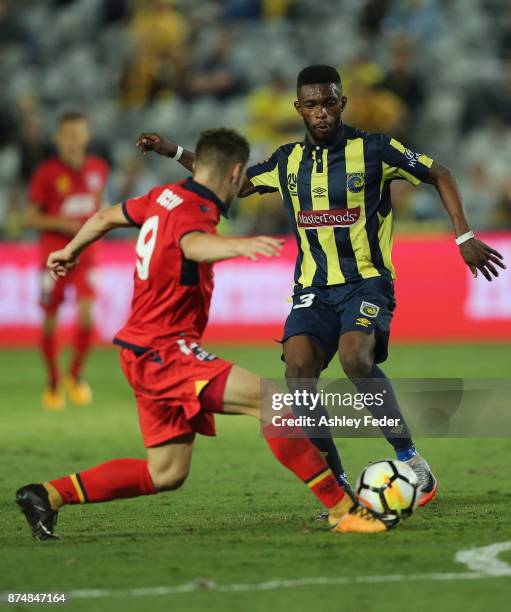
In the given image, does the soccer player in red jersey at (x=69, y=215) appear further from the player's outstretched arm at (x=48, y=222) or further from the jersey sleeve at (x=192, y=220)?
the jersey sleeve at (x=192, y=220)

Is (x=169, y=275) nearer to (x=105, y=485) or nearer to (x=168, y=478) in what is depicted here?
(x=168, y=478)

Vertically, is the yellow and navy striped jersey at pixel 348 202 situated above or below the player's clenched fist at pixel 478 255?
above

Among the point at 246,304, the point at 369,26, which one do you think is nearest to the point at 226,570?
the point at 246,304

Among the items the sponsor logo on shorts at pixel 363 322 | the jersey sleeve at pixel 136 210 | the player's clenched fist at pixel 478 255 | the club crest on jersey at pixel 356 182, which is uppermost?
the club crest on jersey at pixel 356 182

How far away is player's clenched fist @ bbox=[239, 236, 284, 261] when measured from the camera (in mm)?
4945

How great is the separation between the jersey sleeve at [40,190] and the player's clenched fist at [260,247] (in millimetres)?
6774

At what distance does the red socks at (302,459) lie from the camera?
560cm

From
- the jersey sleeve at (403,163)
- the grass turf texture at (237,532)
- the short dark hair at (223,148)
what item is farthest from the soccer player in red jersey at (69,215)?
the short dark hair at (223,148)

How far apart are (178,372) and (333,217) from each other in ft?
5.00

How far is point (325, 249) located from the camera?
261 inches

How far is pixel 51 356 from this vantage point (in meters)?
11.3

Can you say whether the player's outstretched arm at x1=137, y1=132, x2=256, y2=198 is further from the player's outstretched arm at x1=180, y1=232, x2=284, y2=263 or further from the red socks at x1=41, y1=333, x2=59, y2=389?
the red socks at x1=41, y1=333, x2=59, y2=389

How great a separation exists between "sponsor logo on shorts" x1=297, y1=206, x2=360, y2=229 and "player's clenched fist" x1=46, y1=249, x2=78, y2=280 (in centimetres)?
132

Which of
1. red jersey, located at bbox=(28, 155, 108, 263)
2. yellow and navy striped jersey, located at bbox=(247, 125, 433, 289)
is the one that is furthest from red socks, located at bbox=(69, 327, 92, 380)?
yellow and navy striped jersey, located at bbox=(247, 125, 433, 289)
